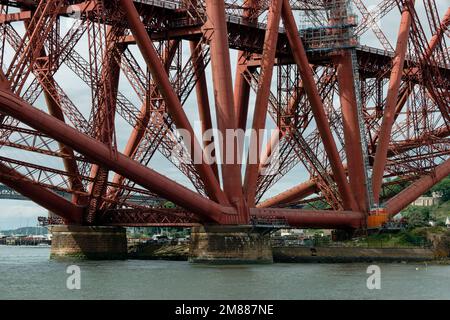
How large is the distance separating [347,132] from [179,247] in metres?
19.4

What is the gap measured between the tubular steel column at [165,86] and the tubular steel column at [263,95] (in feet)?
11.8

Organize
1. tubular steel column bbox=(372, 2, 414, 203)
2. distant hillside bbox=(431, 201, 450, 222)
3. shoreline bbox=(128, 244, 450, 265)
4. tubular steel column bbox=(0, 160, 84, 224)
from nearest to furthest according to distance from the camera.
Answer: tubular steel column bbox=(0, 160, 84, 224) → tubular steel column bbox=(372, 2, 414, 203) → shoreline bbox=(128, 244, 450, 265) → distant hillside bbox=(431, 201, 450, 222)

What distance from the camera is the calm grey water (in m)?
41.7

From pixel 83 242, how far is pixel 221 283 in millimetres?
26091

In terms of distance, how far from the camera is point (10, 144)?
56.0 meters

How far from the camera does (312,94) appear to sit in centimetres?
6606

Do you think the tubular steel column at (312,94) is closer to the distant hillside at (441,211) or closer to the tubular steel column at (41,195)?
the tubular steel column at (41,195)

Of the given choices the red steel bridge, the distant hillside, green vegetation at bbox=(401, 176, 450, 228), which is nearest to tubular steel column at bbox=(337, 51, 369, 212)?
the red steel bridge

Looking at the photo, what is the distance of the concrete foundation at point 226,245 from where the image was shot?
192 feet

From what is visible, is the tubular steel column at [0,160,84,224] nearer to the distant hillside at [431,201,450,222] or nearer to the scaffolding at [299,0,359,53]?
→ the scaffolding at [299,0,359,53]

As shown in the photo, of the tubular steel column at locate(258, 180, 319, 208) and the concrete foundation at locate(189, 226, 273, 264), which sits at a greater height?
the tubular steel column at locate(258, 180, 319, 208)

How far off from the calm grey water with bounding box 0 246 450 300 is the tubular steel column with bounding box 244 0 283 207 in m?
5.91

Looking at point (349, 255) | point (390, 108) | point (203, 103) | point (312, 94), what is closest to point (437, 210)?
point (349, 255)
